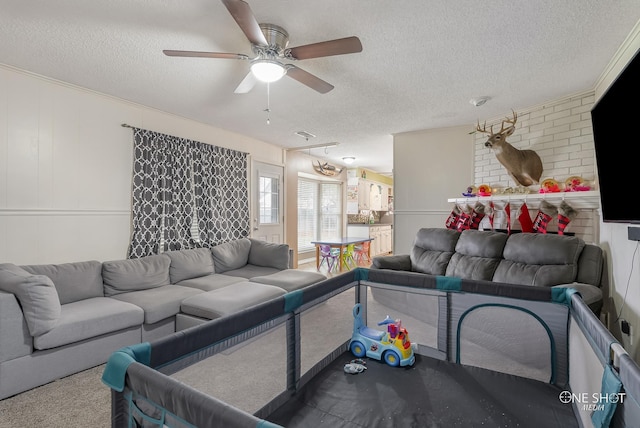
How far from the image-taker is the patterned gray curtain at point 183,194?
350 cm

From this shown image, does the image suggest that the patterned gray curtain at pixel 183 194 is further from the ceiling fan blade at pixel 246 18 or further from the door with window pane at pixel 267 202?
the ceiling fan blade at pixel 246 18

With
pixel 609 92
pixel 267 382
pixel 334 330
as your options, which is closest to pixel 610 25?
pixel 609 92

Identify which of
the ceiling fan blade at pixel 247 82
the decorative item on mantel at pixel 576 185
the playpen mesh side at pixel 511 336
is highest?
the ceiling fan blade at pixel 247 82

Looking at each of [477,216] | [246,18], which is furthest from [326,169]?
[246,18]

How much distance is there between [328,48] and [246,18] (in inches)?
20.3

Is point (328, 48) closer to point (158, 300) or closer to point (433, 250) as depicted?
point (158, 300)

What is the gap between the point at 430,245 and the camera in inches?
150

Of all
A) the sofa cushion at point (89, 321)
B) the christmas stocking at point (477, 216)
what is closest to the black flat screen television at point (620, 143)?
the christmas stocking at point (477, 216)

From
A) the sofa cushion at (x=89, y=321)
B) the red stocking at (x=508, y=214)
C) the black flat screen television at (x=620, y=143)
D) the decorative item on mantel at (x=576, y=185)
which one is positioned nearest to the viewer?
the black flat screen television at (x=620, y=143)

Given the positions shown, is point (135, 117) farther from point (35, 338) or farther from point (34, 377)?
point (34, 377)

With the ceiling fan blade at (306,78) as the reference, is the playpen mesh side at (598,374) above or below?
below

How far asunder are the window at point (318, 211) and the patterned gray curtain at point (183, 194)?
2476 millimetres

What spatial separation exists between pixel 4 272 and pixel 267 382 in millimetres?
2231

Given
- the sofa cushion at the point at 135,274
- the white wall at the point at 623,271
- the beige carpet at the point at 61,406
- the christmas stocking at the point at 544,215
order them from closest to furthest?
the beige carpet at the point at 61,406, the white wall at the point at 623,271, the sofa cushion at the point at 135,274, the christmas stocking at the point at 544,215
